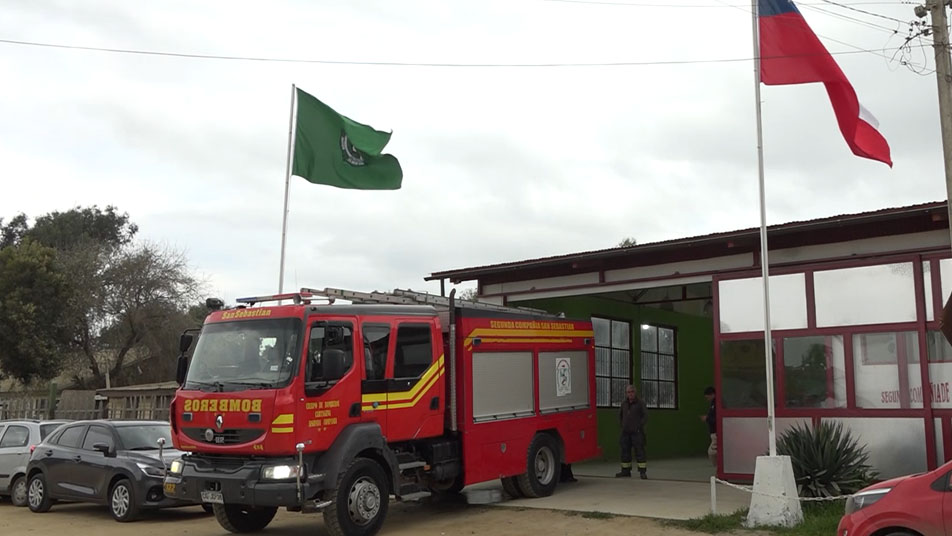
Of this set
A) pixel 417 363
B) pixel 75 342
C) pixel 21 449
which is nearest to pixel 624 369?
pixel 417 363

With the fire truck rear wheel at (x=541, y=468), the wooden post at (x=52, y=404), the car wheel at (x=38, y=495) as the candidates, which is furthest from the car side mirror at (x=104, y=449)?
the wooden post at (x=52, y=404)

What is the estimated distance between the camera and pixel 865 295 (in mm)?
12453

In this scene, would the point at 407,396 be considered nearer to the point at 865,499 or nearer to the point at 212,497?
the point at 212,497

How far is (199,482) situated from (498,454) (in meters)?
4.45

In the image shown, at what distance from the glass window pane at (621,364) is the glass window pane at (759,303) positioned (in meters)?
5.55

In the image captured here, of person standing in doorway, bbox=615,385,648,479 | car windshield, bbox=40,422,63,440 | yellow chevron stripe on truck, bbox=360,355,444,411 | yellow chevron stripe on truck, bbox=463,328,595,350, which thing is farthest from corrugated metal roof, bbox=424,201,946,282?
car windshield, bbox=40,422,63,440

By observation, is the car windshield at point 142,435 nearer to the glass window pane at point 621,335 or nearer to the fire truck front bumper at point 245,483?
the fire truck front bumper at point 245,483

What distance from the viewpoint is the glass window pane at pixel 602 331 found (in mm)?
19000

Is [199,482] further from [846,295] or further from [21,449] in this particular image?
[846,295]

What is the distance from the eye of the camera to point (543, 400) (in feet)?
45.6

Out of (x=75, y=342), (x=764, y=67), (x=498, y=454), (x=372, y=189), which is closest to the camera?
(x=764, y=67)

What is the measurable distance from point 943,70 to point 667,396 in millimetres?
11422

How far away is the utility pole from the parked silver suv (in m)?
14.3

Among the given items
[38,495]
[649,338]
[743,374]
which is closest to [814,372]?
[743,374]
